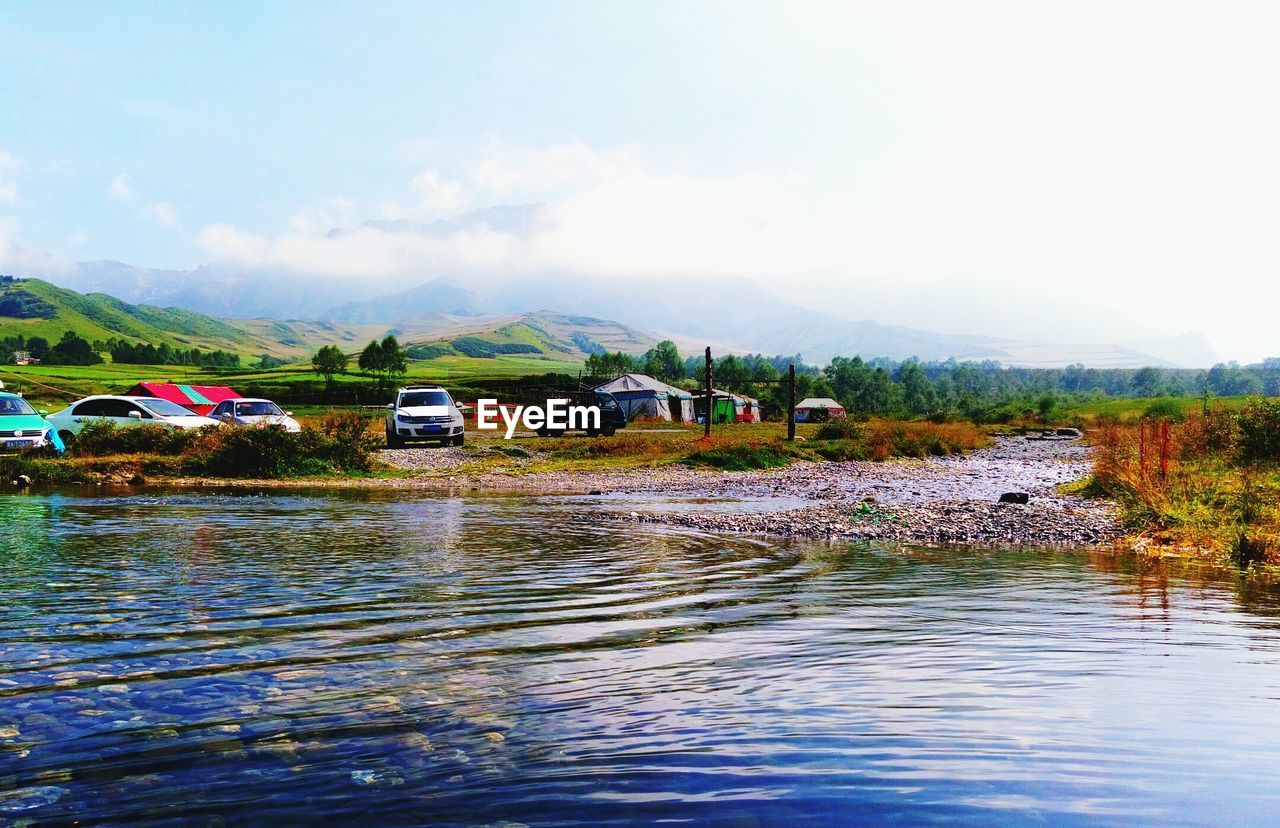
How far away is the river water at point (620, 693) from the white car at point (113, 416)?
20370 mm

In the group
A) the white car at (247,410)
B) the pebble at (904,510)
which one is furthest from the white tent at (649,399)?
the pebble at (904,510)

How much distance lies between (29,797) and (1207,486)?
22840 millimetres

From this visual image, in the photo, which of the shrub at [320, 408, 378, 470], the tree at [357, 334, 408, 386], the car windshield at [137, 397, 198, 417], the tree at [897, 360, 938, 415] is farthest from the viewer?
the tree at [897, 360, 938, 415]

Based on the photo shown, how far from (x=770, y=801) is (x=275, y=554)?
977 centimetres

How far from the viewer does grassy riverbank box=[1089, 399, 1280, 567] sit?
15.2 metres

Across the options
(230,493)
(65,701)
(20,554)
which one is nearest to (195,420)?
(230,493)

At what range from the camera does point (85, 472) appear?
1009 inches

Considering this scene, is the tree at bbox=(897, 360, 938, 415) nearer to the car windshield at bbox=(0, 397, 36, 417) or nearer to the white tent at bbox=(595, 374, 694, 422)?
the white tent at bbox=(595, 374, 694, 422)

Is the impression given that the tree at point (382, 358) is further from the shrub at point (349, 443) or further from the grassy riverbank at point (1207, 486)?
the grassy riverbank at point (1207, 486)

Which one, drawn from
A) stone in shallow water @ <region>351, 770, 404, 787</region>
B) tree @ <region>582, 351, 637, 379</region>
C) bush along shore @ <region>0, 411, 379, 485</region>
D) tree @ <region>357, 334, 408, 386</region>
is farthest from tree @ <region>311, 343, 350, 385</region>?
stone in shallow water @ <region>351, 770, 404, 787</region>

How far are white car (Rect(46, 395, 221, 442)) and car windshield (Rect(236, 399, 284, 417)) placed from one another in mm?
4422

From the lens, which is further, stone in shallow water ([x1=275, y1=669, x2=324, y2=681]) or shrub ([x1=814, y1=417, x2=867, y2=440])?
shrub ([x1=814, y1=417, x2=867, y2=440])

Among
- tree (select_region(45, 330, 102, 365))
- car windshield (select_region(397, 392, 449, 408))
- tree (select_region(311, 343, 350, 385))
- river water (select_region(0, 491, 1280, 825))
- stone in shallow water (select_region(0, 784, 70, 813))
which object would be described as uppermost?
tree (select_region(45, 330, 102, 365))

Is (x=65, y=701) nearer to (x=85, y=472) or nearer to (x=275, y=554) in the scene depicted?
(x=275, y=554)
